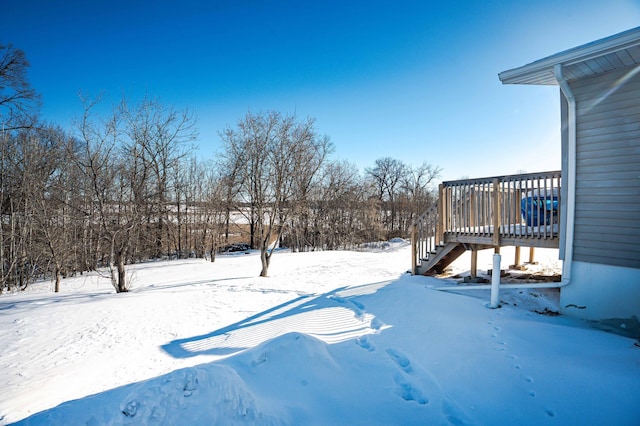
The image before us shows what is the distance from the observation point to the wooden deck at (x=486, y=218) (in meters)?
5.46

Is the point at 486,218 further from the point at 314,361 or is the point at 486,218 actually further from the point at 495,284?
the point at 314,361

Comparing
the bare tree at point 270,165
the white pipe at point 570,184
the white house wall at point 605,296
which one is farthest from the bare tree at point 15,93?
the white house wall at point 605,296

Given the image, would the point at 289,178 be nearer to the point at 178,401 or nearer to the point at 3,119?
the point at 178,401

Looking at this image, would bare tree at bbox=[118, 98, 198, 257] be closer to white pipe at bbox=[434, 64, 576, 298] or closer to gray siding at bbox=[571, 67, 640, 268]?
white pipe at bbox=[434, 64, 576, 298]

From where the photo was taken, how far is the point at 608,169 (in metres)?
4.37

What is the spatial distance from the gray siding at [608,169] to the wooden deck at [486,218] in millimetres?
569

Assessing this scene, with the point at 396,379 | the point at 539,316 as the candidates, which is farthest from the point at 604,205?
the point at 396,379

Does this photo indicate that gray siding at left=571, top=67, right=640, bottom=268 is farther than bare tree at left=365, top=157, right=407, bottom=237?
No

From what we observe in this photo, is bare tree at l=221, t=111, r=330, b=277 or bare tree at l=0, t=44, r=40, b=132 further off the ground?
bare tree at l=0, t=44, r=40, b=132

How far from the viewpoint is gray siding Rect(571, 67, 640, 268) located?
415 centimetres

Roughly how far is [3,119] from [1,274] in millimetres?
5138

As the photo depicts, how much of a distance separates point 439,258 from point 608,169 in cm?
351

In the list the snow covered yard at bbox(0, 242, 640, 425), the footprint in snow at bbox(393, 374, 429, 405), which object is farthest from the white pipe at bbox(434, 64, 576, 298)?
the footprint in snow at bbox(393, 374, 429, 405)

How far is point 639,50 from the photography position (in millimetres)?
3826
